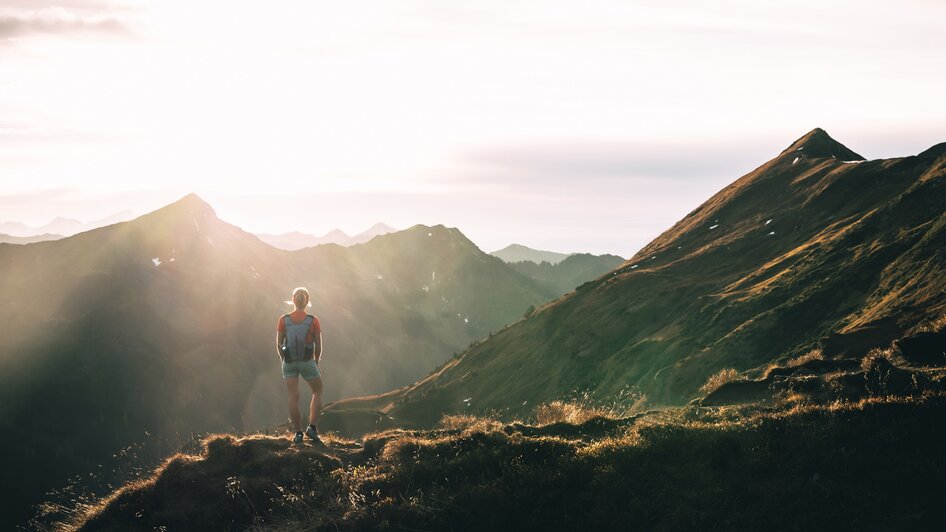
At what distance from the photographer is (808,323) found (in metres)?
34.5

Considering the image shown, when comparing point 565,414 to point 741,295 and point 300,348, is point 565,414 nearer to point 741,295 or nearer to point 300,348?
point 300,348

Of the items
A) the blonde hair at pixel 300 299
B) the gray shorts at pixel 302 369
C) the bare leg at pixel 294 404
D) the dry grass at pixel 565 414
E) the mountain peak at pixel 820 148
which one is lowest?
the dry grass at pixel 565 414

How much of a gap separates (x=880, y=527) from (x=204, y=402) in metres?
192

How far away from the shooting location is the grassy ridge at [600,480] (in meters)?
9.22

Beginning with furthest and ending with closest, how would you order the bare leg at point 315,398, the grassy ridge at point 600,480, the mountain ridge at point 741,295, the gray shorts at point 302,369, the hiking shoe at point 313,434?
the mountain ridge at point 741,295 → the gray shorts at point 302,369 → the hiking shoe at point 313,434 → the bare leg at point 315,398 → the grassy ridge at point 600,480

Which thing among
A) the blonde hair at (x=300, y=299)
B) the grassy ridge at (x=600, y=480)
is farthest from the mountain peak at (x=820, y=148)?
the blonde hair at (x=300, y=299)

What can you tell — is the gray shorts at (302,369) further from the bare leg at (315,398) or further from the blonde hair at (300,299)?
the blonde hair at (300,299)

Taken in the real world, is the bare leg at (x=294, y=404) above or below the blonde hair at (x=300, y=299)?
below

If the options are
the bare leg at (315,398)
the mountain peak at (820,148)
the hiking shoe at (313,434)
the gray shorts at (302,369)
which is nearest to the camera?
the bare leg at (315,398)

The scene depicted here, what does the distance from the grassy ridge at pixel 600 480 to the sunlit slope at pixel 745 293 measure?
51.2 feet

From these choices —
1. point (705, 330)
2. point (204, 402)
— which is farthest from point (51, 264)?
point (705, 330)

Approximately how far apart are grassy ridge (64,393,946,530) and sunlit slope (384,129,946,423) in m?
15.6

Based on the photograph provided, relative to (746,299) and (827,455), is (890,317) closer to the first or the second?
(746,299)

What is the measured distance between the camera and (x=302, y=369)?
49.0 feet
